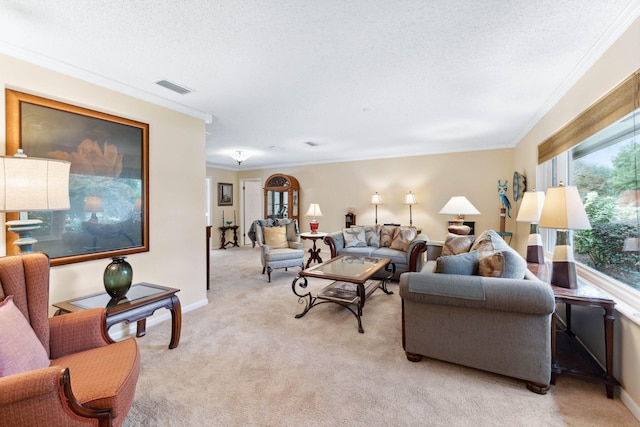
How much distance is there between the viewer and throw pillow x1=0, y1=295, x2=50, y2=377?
1.16 m

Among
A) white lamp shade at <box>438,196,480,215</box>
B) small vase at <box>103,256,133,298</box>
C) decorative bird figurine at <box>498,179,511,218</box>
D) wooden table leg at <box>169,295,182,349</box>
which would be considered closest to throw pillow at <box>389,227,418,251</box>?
white lamp shade at <box>438,196,480,215</box>

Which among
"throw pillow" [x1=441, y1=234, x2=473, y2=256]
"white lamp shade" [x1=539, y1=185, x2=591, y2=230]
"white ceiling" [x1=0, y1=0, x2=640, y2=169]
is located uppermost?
"white ceiling" [x1=0, y1=0, x2=640, y2=169]

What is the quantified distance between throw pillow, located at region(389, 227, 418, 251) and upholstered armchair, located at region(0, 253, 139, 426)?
12.8 ft

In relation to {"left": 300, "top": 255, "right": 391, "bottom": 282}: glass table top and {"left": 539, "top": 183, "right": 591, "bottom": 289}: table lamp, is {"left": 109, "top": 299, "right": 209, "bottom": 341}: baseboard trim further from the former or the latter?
{"left": 539, "top": 183, "right": 591, "bottom": 289}: table lamp

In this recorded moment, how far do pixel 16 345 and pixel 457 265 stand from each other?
2567mm

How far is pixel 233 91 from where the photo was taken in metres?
2.84

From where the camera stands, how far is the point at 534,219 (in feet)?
9.02

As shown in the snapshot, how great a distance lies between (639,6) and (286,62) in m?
2.21

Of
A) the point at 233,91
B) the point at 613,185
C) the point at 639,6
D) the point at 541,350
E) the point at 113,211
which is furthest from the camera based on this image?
the point at 233,91

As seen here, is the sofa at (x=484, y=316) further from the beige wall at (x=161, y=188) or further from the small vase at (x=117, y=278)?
the beige wall at (x=161, y=188)

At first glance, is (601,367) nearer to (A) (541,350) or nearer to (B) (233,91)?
(A) (541,350)

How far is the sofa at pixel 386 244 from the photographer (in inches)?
167

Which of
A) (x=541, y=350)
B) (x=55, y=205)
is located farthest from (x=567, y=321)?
(x=55, y=205)

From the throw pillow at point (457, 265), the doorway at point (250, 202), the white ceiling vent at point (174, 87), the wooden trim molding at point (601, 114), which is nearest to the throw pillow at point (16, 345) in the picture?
the white ceiling vent at point (174, 87)
